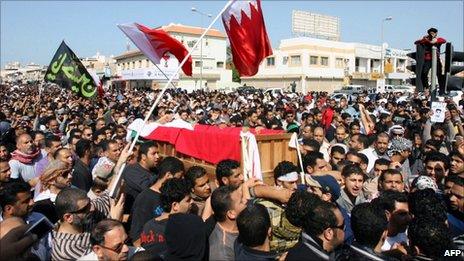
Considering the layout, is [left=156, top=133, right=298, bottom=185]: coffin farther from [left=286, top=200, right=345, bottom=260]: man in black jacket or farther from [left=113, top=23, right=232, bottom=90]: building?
[left=113, top=23, right=232, bottom=90]: building

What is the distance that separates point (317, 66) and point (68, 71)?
4616 cm

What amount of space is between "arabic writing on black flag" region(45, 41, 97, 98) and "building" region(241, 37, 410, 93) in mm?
43146

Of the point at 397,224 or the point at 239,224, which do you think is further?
the point at 397,224

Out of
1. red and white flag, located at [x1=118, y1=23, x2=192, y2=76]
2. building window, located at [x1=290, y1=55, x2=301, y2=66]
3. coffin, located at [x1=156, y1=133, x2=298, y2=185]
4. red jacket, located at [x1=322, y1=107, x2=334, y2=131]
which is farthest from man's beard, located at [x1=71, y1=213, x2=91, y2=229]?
building window, located at [x1=290, y1=55, x2=301, y2=66]

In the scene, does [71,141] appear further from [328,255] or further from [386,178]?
[328,255]

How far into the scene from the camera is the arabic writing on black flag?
10500 mm

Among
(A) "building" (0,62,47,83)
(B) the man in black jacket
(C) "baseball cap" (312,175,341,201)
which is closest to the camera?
(B) the man in black jacket

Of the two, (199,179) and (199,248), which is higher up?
(199,179)

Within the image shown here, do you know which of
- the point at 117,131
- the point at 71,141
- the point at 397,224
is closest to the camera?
the point at 397,224

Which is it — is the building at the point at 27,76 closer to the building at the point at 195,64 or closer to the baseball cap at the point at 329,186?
the building at the point at 195,64

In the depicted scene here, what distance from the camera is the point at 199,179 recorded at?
461cm

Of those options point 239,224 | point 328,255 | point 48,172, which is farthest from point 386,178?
point 48,172

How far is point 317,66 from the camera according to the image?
177 ft

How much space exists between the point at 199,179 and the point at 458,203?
2.53m
